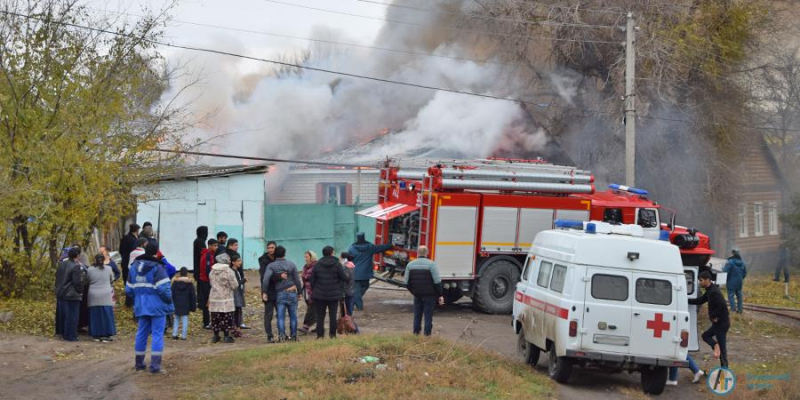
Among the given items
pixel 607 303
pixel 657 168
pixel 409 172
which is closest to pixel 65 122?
pixel 409 172

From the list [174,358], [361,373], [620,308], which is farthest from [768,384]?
[174,358]

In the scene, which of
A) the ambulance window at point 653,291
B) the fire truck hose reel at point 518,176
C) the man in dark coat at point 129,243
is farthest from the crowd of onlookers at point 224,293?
the fire truck hose reel at point 518,176

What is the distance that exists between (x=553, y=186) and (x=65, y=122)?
31.3 ft

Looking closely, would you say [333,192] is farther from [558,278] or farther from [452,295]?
[558,278]

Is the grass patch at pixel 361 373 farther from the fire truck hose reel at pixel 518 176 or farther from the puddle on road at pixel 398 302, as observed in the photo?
the puddle on road at pixel 398 302

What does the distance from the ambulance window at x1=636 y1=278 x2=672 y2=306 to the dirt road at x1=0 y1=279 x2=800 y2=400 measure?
4.12 ft

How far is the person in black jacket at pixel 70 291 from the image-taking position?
12.5 meters

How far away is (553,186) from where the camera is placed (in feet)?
56.0

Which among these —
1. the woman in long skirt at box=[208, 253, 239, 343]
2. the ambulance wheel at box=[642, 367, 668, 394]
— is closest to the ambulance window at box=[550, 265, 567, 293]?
the ambulance wheel at box=[642, 367, 668, 394]

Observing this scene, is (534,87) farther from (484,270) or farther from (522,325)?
(522,325)

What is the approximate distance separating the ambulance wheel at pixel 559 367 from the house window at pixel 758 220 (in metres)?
35.1

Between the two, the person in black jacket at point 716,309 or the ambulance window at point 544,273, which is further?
the person in black jacket at point 716,309

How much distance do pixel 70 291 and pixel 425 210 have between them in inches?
269

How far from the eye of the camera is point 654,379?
10.7m
